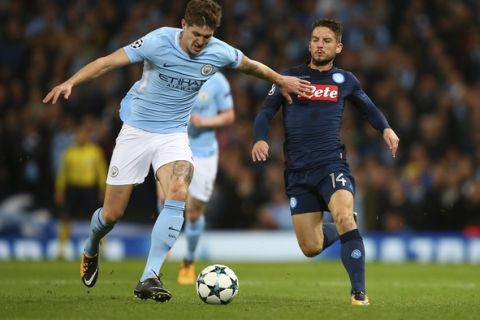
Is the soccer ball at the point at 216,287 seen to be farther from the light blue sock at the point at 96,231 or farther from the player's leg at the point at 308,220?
the light blue sock at the point at 96,231

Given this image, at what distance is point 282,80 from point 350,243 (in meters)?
1.47

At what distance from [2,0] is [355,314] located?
15.0 metres

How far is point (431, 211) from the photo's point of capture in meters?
17.0

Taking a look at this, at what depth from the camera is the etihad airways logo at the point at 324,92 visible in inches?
351

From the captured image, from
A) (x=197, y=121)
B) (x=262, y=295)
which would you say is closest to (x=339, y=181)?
(x=262, y=295)

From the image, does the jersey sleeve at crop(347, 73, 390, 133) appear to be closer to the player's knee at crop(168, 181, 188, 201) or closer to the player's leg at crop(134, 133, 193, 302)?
the player's leg at crop(134, 133, 193, 302)

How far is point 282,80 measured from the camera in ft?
28.7

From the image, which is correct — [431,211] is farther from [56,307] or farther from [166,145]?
[56,307]

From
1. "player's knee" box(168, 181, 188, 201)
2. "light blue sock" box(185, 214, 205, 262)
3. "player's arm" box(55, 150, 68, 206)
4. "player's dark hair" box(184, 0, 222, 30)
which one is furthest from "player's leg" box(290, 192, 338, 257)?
"player's arm" box(55, 150, 68, 206)

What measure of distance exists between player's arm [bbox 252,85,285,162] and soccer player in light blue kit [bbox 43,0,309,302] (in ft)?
0.91

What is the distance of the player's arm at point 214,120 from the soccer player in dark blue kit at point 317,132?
2.77 metres

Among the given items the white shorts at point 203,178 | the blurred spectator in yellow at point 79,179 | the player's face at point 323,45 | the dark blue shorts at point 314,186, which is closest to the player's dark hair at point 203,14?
the player's face at point 323,45

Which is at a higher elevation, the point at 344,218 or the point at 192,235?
the point at 344,218

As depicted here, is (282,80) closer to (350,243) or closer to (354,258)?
(350,243)
